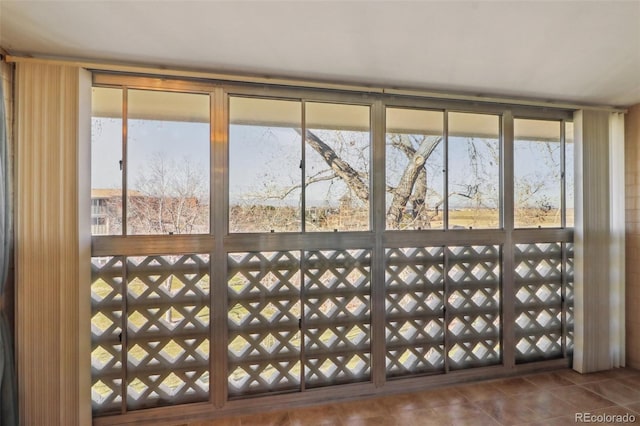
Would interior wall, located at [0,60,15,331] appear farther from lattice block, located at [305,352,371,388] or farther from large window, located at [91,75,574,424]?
lattice block, located at [305,352,371,388]

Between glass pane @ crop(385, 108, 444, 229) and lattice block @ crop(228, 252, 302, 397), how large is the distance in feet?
2.96

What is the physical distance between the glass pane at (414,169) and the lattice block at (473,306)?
0.39 meters

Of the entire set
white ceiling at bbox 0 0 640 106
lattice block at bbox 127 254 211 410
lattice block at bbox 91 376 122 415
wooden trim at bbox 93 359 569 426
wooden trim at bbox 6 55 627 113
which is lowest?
wooden trim at bbox 93 359 569 426

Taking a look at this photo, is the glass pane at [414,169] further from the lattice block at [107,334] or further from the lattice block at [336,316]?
the lattice block at [107,334]

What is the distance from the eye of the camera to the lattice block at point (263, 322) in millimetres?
2078

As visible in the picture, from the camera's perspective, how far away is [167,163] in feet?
6.63

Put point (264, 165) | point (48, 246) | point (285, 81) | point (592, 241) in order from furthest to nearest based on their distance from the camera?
point (592, 241), point (264, 165), point (285, 81), point (48, 246)

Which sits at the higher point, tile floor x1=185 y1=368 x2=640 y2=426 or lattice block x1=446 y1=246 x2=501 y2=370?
lattice block x1=446 y1=246 x2=501 y2=370

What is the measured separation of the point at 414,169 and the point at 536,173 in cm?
Result: 115

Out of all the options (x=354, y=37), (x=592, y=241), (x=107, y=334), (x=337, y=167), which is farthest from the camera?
(x=592, y=241)

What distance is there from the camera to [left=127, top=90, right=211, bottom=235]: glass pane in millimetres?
1975

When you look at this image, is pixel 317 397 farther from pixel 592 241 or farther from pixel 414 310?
pixel 592 241

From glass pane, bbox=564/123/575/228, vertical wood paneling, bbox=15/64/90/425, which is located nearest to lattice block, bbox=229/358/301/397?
vertical wood paneling, bbox=15/64/90/425

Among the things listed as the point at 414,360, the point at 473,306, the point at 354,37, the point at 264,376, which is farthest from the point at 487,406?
the point at 354,37
